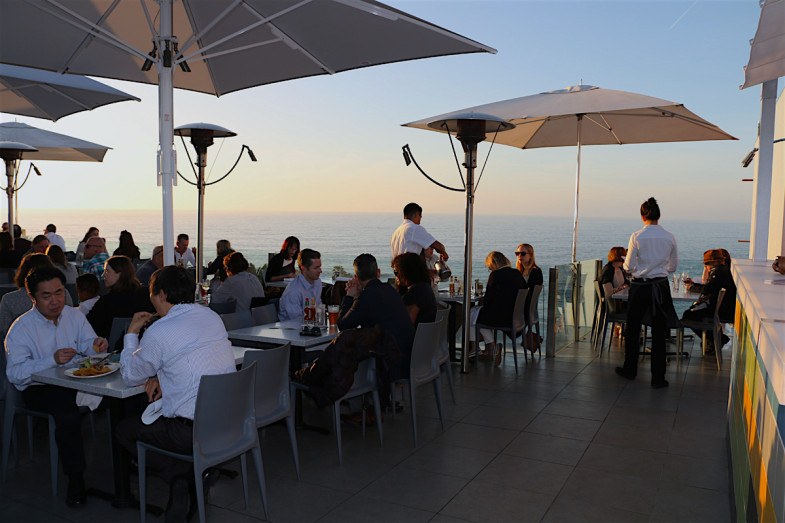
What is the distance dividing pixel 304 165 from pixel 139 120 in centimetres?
2551

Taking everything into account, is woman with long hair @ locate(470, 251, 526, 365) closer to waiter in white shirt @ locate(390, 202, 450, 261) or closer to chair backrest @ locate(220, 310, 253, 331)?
waiter in white shirt @ locate(390, 202, 450, 261)

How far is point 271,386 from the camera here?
3.75 meters

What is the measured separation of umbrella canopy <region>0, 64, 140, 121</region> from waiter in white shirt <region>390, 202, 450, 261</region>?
10.9 feet

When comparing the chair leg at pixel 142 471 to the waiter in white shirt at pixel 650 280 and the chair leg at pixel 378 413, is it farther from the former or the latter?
the waiter in white shirt at pixel 650 280

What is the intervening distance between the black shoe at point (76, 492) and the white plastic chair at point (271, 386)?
3.22ft

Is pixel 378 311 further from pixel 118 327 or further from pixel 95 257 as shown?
pixel 95 257

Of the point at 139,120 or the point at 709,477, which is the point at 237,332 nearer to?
the point at 709,477

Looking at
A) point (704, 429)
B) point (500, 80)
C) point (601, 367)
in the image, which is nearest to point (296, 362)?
point (704, 429)

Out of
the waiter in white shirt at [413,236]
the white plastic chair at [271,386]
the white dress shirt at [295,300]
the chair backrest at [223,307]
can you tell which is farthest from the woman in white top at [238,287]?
the white plastic chair at [271,386]

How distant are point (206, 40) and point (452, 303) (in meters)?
3.80

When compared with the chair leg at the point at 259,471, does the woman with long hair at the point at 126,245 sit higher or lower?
higher

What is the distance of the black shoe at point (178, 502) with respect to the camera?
3.16 m

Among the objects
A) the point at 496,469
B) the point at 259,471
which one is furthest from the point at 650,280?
the point at 259,471

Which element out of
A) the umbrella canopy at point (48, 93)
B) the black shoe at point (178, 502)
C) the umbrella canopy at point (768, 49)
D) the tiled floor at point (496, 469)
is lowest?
the tiled floor at point (496, 469)
